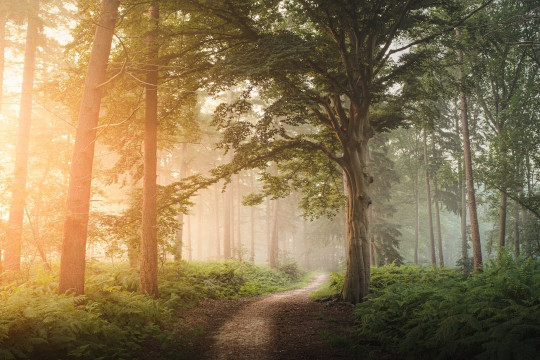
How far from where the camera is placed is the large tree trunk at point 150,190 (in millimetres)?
9211

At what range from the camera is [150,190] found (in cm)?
952

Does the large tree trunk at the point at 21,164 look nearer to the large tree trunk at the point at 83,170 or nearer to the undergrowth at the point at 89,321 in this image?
the undergrowth at the point at 89,321

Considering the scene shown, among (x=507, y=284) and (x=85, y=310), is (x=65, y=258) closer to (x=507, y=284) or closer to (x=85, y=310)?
(x=85, y=310)

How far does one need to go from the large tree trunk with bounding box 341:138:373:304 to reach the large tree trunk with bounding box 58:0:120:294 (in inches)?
310

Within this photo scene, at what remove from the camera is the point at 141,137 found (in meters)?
10.3

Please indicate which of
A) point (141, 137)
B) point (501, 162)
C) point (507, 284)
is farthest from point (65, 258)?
point (501, 162)

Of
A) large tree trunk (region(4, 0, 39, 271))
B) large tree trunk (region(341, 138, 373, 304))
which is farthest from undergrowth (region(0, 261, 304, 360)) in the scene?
large tree trunk (region(341, 138, 373, 304))

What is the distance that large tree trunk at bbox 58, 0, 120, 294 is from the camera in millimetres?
6750

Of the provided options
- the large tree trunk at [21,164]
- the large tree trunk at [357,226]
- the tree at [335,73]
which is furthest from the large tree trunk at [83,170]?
the large tree trunk at [357,226]

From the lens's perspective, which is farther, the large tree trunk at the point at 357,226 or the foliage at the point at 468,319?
the large tree trunk at the point at 357,226

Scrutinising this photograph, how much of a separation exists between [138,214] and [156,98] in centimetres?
377

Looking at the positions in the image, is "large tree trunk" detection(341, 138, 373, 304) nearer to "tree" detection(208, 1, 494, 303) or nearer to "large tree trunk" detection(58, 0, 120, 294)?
"tree" detection(208, 1, 494, 303)

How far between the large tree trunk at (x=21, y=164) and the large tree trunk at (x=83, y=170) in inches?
242

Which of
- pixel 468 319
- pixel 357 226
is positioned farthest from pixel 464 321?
pixel 357 226
